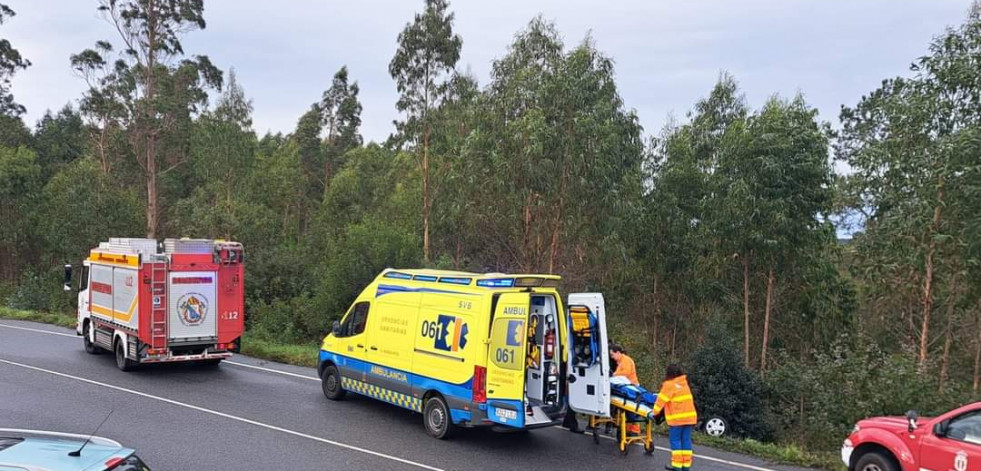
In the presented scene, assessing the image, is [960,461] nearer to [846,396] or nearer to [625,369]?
[625,369]

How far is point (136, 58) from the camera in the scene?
Answer: 32688mm

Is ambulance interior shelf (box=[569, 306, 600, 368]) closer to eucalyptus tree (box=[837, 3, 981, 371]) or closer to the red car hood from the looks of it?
the red car hood

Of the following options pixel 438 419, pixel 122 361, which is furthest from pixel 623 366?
pixel 122 361

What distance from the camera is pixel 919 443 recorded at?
23.7 feet

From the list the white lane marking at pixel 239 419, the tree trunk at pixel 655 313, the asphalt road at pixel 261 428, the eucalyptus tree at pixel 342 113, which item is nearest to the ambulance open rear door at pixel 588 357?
the asphalt road at pixel 261 428

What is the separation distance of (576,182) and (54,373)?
14.4 m

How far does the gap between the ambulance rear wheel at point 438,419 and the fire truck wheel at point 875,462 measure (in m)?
5.28

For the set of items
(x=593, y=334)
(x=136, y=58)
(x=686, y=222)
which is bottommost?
(x=593, y=334)

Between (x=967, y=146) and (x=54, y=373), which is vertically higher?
(x=967, y=146)

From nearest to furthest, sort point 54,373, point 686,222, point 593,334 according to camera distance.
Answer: point 593,334 < point 54,373 < point 686,222

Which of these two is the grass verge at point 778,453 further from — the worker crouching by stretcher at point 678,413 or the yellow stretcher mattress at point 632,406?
the worker crouching by stretcher at point 678,413

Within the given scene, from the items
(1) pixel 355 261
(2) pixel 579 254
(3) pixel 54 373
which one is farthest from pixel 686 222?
(3) pixel 54 373

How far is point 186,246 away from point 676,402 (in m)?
A: 10.9

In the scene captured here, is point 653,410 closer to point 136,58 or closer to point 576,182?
point 576,182
